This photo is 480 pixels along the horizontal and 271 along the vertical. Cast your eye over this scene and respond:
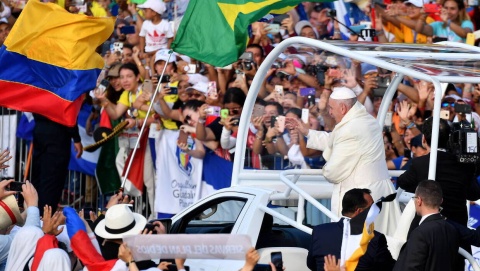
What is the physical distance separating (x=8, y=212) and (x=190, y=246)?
301cm

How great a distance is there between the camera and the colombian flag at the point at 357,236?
9.62m

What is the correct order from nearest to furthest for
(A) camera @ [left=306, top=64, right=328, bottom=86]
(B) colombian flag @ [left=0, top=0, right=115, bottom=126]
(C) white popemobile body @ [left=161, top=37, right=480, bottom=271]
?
1. (C) white popemobile body @ [left=161, top=37, right=480, bottom=271]
2. (A) camera @ [left=306, top=64, right=328, bottom=86]
3. (B) colombian flag @ [left=0, top=0, right=115, bottom=126]

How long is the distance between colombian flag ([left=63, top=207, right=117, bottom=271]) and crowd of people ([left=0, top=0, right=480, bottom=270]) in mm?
2654

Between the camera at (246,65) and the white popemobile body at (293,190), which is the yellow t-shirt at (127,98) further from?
the white popemobile body at (293,190)

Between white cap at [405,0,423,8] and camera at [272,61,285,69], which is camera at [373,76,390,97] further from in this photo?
white cap at [405,0,423,8]

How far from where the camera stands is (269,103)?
14008 millimetres

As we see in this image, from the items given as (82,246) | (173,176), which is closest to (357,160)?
(82,246)

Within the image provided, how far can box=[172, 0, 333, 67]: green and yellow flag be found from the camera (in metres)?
14.3

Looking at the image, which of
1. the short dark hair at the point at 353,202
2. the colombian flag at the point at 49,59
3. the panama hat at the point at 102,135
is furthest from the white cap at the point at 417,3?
the short dark hair at the point at 353,202

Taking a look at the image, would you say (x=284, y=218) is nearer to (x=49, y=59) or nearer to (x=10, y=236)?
(x=10, y=236)

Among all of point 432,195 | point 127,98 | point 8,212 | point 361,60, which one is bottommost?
point 127,98

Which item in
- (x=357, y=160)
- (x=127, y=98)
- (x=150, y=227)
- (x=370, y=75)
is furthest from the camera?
(x=127, y=98)

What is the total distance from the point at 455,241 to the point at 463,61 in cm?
241

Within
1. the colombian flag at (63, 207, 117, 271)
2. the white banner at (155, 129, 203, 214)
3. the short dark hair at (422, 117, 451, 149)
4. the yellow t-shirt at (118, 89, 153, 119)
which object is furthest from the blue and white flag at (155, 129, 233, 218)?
the colombian flag at (63, 207, 117, 271)
